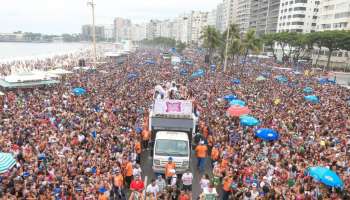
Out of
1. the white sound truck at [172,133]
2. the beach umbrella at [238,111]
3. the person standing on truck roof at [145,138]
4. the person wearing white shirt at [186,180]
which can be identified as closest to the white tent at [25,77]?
the person standing on truck roof at [145,138]

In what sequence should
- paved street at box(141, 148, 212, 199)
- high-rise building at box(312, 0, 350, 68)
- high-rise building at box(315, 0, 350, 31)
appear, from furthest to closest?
1. high-rise building at box(315, 0, 350, 31)
2. high-rise building at box(312, 0, 350, 68)
3. paved street at box(141, 148, 212, 199)

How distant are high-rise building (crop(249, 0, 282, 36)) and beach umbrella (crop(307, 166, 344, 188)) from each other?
107524 millimetres

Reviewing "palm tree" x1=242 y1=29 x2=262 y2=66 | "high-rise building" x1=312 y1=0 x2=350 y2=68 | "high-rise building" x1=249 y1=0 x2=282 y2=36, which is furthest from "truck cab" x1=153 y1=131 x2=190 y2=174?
"high-rise building" x1=249 y1=0 x2=282 y2=36

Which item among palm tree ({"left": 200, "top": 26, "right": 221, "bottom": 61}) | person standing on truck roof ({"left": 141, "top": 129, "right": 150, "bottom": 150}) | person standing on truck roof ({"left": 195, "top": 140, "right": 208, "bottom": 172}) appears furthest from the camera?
palm tree ({"left": 200, "top": 26, "right": 221, "bottom": 61})

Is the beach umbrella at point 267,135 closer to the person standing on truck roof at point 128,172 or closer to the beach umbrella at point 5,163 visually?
the person standing on truck roof at point 128,172

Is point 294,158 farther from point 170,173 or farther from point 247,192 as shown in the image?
point 170,173

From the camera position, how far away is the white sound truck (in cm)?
1279

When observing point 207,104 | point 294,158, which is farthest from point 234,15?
point 294,158

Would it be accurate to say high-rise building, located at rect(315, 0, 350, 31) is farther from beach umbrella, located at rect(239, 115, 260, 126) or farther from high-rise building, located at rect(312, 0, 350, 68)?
beach umbrella, located at rect(239, 115, 260, 126)

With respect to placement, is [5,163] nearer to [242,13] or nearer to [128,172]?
[128,172]

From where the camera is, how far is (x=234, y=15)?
160125mm

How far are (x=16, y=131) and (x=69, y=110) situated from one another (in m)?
5.99

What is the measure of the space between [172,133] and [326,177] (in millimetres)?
6051

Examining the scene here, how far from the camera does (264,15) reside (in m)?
124
